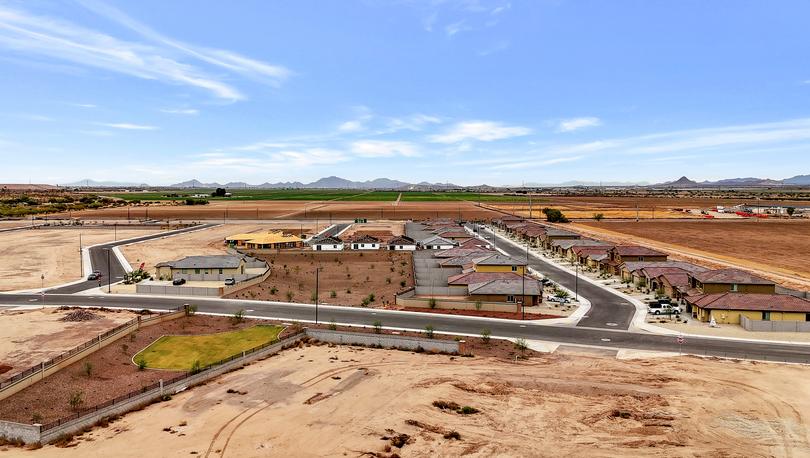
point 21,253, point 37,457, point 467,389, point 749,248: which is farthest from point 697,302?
point 21,253

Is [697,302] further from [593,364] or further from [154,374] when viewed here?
[154,374]

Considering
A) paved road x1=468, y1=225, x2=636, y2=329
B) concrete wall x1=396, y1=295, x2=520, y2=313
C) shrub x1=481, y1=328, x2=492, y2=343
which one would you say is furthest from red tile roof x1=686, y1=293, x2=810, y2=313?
shrub x1=481, y1=328, x2=492, y2=343

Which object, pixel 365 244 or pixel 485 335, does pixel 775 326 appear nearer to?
pixel 485 335

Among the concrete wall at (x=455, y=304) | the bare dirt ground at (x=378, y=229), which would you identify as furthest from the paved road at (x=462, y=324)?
the bare dirt ground at (x=378, y=229)

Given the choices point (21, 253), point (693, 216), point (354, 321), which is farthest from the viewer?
point (693, 216)

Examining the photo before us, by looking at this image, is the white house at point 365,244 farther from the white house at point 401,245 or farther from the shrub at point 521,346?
the shrub at point 521,346

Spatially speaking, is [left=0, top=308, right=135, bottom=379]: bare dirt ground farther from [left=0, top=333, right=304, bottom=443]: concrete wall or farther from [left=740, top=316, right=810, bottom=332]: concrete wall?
[left=740, top=316, right=810, bottom=332]: concrete wall
